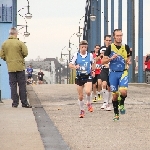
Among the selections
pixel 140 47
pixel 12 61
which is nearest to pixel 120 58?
pixel 12 61

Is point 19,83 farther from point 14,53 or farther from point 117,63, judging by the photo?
point 117,63

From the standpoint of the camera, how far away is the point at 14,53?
13688 millimetres

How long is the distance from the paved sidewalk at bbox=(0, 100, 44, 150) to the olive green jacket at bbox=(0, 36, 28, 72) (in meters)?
1.14

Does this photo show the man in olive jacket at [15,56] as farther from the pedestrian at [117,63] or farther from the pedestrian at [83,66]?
the pedestrian at [117,63]

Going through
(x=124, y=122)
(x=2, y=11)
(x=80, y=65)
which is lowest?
(x=124, y=122)

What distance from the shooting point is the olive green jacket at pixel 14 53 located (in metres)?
13.7

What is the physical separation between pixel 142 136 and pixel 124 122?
216cm

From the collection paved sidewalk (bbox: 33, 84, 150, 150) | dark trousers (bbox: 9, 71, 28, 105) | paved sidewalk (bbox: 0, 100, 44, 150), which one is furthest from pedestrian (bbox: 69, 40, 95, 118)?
dark trousers (bbox: 9, 71, 28, 105)

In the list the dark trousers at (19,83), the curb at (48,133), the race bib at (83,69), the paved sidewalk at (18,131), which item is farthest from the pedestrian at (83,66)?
the dark trousers at (19,83)

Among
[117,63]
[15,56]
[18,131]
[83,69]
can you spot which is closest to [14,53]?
[15,56]

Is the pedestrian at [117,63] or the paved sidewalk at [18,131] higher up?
the pedestrian at [117,63]

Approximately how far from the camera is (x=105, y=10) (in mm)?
59906

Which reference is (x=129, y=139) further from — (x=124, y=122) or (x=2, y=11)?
(x=2, y=11)

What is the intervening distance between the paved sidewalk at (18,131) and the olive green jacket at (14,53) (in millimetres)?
1145
